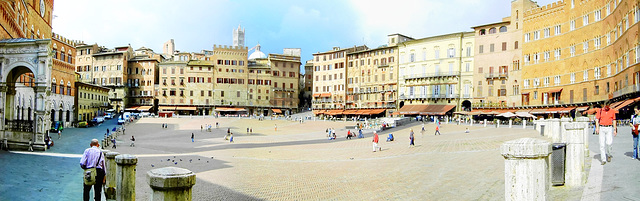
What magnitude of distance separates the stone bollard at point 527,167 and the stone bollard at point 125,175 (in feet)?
18.5

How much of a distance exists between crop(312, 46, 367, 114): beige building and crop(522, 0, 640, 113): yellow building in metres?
30.5

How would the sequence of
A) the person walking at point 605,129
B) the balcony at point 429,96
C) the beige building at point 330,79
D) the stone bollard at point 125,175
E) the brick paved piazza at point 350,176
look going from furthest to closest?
1. the beige building at point 330,79
2. the balcony at point 429,96
3. the brick paved piazza at point 350,176
4. the person walking at point 605,129
5. the stone bollard at point 125,175

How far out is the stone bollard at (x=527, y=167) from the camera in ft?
15.3

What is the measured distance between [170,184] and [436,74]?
61605 millimetres

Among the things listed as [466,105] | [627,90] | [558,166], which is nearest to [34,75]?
[558,166]

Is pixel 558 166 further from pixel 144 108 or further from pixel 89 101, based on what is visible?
pixel 144 108

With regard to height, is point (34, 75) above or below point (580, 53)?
below

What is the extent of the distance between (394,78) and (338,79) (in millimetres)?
11680

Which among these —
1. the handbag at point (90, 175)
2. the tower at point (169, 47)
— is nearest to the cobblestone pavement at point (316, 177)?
the handbag at point (90, 175)

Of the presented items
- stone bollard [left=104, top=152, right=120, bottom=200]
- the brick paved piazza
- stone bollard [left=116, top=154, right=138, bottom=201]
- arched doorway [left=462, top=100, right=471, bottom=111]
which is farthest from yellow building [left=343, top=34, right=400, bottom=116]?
stone bollard [left=116, top=154, right=138, bottom=201]

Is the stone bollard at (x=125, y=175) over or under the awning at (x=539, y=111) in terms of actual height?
under

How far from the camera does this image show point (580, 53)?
4403 centimetres

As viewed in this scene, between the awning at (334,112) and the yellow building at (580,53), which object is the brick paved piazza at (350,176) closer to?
the yellow building at (580,53)

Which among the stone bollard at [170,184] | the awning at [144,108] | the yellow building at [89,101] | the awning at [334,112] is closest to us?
the stone bollard at [170,184]
